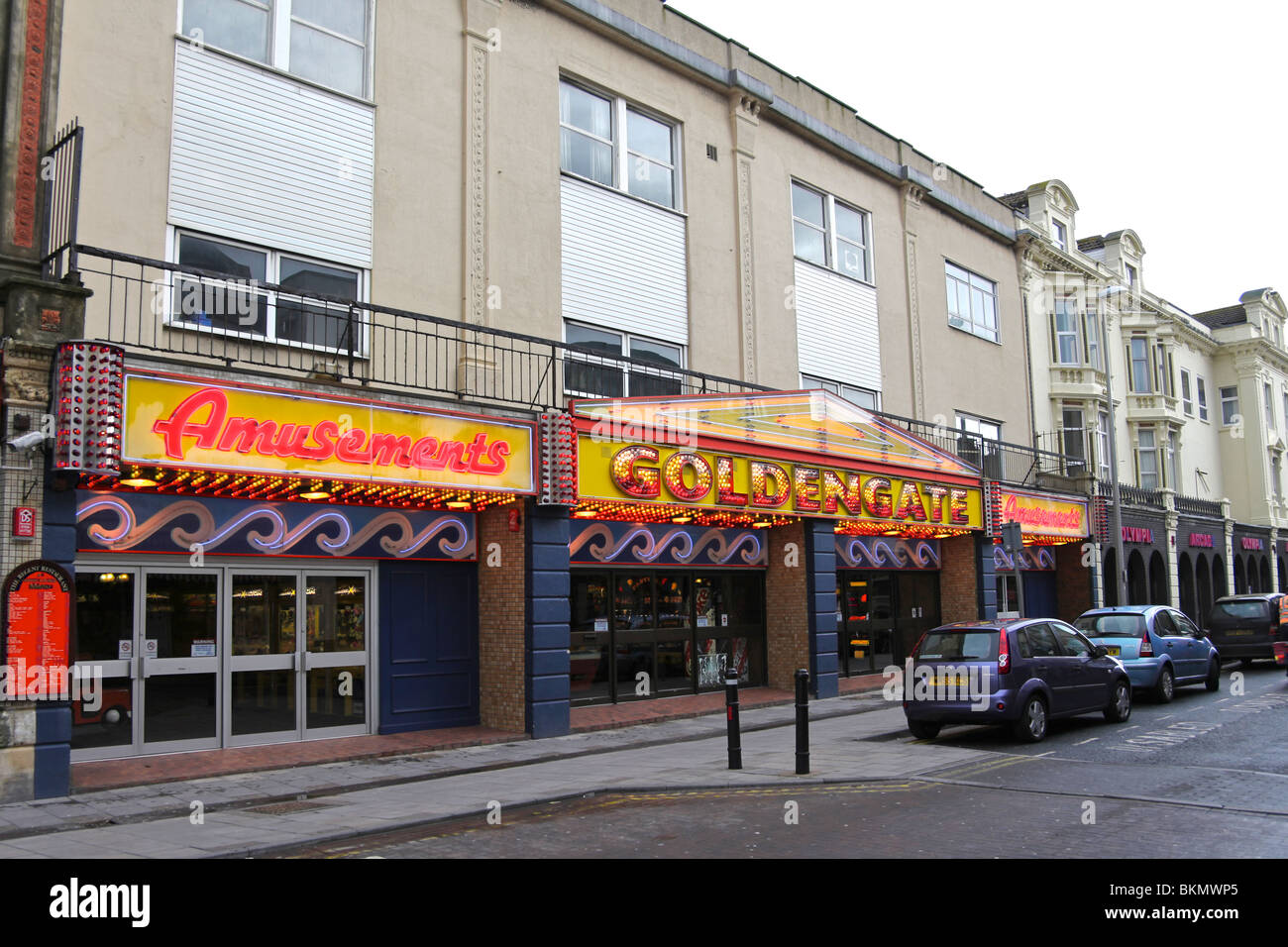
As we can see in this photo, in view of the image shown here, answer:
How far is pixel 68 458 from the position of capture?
995cm

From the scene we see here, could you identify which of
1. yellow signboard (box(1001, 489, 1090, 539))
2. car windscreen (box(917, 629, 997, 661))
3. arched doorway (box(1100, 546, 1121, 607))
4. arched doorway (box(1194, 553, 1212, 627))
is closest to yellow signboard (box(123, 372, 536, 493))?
car windscreen (box(917, 629, 997, 661))

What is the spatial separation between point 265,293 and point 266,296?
47mm

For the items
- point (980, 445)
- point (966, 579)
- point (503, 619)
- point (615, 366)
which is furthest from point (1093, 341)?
point (503, 619)

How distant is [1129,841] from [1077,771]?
358 centimetres

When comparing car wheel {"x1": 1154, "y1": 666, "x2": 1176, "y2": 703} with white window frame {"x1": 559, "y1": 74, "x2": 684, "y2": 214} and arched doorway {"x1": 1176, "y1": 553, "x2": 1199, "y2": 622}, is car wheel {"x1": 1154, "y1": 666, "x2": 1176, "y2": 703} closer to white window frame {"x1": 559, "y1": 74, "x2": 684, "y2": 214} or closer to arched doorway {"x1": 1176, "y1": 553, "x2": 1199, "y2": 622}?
white window frame {"x1": 559, "y1": 74, "x2": 684, "y2": 214}

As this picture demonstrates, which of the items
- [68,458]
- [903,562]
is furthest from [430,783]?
[903,562]

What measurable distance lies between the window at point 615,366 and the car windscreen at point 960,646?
18.5 ft

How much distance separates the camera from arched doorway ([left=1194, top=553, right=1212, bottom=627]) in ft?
121

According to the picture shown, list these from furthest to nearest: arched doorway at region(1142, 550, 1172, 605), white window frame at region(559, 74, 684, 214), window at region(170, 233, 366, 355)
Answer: arched doorway at region(1142, 550, 1172, 605), white window frame at region(559, 74, 684, 214), window at region(170, 233, 366, 355)

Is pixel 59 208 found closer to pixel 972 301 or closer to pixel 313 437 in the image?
pixel 313 437

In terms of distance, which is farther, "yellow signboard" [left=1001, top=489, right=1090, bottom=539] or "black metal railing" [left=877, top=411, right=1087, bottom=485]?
"yellow signboard" [left=1001, top=489, right=1090, bottom=539]

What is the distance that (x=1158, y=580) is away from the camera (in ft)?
110

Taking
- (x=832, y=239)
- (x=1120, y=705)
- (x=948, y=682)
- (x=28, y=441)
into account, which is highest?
(x=832, y=239)

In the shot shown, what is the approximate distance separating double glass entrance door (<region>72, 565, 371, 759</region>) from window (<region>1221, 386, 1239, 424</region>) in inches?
1632
